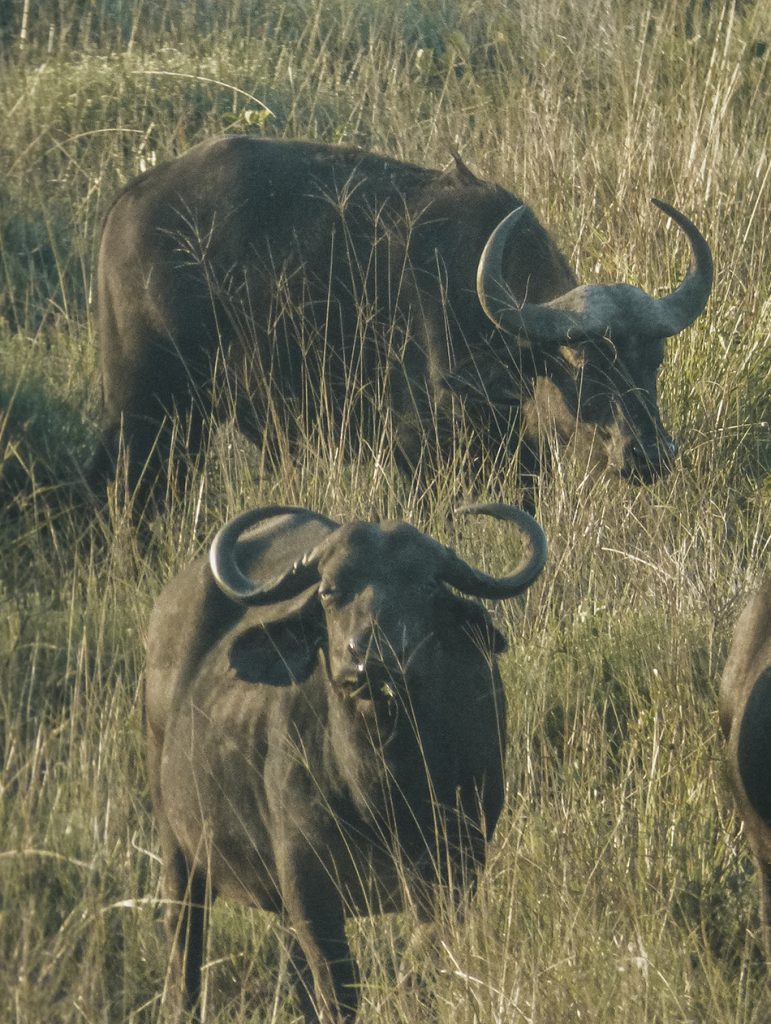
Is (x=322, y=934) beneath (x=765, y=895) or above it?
beneath

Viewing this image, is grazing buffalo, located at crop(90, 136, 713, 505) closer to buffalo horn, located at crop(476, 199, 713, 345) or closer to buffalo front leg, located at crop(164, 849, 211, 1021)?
buffalo horn, located at crop(476, 199, 713, 345)

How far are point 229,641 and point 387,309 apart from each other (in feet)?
12.8

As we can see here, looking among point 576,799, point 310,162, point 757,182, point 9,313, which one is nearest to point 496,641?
point 576,799

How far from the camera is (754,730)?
4449 millimetres

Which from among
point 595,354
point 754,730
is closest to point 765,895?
point 754,730

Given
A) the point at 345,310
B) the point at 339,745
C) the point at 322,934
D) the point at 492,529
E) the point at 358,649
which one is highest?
the point at 358,649

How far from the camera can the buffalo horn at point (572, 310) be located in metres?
7.86

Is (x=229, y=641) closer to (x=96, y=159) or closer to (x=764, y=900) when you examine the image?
(x=764, y=900)

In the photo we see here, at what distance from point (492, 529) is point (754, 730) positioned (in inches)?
113

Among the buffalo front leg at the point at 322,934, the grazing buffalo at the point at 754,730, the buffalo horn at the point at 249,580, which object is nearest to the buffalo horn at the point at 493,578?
the buffalo horn at the point at 249,580

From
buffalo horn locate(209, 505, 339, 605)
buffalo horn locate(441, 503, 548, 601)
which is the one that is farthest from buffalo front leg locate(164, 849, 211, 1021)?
buffalo horn locate(441, 503, 548, 601)

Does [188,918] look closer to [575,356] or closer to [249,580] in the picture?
[249,580]

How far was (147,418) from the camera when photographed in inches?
337

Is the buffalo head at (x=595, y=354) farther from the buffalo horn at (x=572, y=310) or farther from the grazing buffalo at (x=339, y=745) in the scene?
the grazing buffalo at (x=339, y=745)
